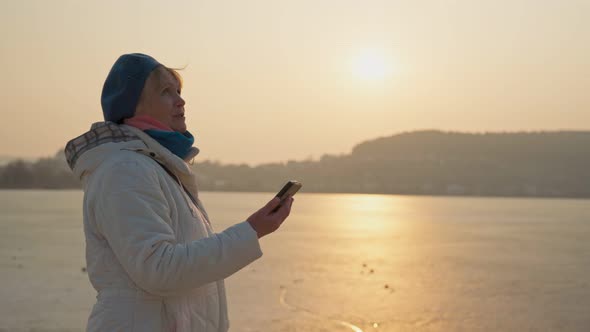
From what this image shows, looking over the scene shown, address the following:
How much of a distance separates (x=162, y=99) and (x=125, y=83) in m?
0.12

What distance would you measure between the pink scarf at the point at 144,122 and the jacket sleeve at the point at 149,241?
0.72 feet

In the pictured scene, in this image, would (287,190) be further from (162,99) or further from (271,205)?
(162,99)

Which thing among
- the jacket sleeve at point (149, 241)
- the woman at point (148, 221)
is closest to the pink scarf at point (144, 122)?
the woman at point (148, 221)

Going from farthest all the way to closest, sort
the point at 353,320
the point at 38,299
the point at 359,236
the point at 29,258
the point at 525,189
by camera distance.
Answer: the point at 525,189
the point at 359,236
the point at 29,258
the point at 38,299
the point at 353,320

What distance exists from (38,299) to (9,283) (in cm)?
167

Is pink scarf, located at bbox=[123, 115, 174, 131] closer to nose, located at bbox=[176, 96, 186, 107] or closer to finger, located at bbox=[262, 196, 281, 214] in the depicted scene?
nose, located at bbox=[176, 96, 186, 107]

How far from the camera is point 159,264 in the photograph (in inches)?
70.5

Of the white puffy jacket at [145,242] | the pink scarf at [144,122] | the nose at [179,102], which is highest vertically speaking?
the nose at [179,102]

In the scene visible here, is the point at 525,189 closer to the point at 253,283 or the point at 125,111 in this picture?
the point at 253,283

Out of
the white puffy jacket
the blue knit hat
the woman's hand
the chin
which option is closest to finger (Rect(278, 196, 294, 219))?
the woman's hand

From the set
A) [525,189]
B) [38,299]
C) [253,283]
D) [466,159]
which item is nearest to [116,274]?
[38,299]

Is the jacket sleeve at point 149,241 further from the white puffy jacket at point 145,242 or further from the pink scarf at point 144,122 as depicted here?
the pink scarf at point 144,122

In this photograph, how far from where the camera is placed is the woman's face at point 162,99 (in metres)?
2.08

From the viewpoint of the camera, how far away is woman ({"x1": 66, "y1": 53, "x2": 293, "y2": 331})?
1.81 m
